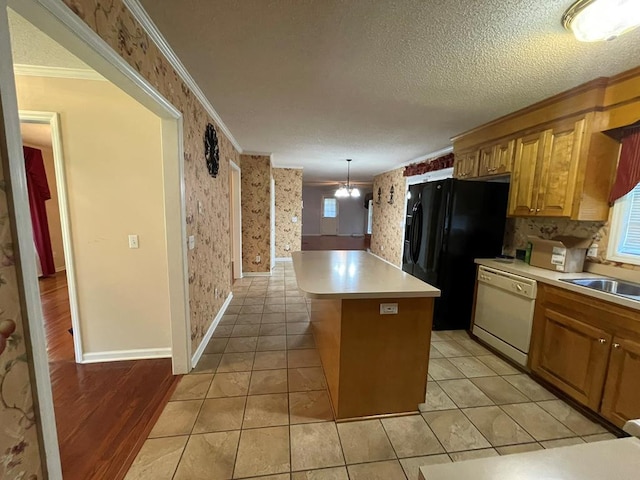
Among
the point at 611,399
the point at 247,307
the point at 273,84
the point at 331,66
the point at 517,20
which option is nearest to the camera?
the point at 517,20

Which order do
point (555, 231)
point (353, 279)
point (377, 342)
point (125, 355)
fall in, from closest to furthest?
point (377, 342), point (353, 279), point (125, 355), point (555, 231)

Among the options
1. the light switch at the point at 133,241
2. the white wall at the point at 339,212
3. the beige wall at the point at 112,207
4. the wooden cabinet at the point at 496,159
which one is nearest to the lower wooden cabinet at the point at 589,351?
the wooden cabinet at the point at 496,159

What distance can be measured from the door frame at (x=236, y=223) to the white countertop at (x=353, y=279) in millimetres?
2624

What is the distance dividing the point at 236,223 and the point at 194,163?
104 inches

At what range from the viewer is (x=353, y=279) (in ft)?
6.28

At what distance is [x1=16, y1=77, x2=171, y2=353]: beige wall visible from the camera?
207 centimetres

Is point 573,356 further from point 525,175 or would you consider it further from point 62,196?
point 62,196

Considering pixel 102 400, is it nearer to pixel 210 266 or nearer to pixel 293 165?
pixel 210 266

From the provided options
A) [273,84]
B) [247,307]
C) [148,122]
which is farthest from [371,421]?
[148,122]

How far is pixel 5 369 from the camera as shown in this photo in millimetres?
775

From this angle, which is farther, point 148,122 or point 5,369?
point 148,122

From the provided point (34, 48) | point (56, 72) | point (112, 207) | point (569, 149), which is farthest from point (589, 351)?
point (56, 72)

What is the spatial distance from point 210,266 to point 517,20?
10.0ft

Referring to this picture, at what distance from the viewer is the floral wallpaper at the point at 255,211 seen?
5043mm
